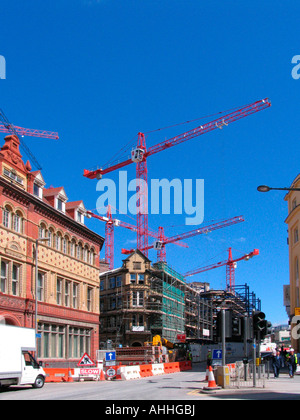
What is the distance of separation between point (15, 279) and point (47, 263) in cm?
432

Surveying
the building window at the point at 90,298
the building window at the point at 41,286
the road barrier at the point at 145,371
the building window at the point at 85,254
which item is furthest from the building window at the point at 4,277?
the building window at the point at 90,298

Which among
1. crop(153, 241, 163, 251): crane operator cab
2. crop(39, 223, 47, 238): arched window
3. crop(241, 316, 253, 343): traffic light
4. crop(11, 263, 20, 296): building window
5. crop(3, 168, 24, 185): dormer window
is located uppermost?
crop(153, 241, 163, 251): crane operator cab

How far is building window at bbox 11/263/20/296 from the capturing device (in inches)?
1535

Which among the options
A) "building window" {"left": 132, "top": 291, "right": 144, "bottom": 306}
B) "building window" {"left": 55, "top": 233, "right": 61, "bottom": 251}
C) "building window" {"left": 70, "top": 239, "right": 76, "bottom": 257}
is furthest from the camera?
"building window" {"left": 132, "top": 291, "right": 144, "bottom": 306}

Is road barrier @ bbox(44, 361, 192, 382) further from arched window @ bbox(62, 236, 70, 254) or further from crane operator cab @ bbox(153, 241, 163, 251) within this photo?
crane operator cab @ bbox(153, 241, 163, 251)

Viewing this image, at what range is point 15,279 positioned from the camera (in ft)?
129

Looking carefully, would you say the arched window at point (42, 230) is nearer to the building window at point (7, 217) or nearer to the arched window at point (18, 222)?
the arched window at point (18, 222)

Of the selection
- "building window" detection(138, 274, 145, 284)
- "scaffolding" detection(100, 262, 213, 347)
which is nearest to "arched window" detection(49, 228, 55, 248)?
"scaffolding" detection(100, 262, 213, 347)

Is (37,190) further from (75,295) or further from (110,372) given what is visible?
(110,372)

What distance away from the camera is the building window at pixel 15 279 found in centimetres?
3898

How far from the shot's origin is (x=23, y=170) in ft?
135

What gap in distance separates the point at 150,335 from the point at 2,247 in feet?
151
